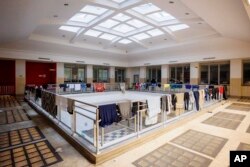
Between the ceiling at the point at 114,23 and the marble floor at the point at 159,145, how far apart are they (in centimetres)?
342

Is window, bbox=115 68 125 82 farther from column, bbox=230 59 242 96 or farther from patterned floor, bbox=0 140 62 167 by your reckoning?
patterned floor, bbox=0 140 62 167

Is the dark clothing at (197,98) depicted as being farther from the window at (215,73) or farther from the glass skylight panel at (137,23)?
the window at (215,73)

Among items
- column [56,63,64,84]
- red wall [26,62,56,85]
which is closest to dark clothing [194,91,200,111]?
column [56,63,64,84]

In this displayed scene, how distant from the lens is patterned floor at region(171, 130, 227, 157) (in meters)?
3.16

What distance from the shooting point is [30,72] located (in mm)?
13141

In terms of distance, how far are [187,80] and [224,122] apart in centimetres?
931

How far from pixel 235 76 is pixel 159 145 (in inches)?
417

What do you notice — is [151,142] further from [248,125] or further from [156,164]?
[248,125]

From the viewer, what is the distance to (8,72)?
12.1 metres

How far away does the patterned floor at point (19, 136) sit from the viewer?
3.50 m

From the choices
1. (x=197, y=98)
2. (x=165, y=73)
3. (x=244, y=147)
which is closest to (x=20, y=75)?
(x=165, y=73)

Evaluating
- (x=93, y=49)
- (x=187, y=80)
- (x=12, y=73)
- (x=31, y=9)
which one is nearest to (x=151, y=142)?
(x=31, y=9)

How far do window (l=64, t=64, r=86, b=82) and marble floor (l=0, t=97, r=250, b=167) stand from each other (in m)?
10.2

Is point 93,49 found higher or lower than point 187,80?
higher
